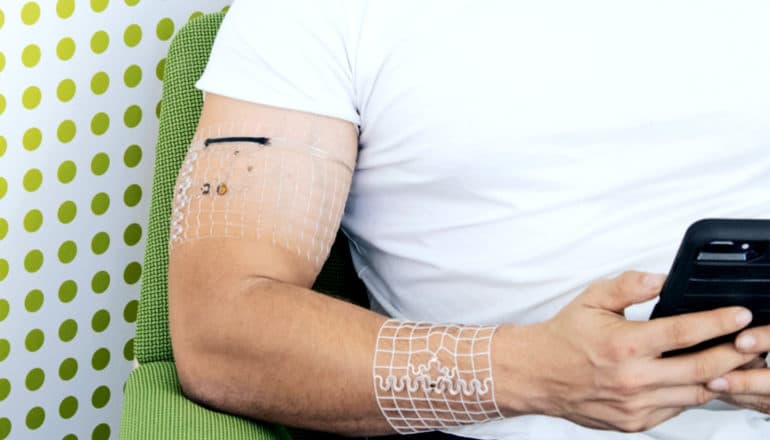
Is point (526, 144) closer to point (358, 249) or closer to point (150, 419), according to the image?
point (358, 249)

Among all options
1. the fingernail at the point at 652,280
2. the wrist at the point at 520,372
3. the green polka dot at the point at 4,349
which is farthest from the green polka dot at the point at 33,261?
the fingernail at the point at 652,280

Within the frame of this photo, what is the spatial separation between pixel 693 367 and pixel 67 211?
862 mm

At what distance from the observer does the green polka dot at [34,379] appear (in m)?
1.39

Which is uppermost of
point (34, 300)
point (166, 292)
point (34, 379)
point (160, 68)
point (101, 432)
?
point (160, 68)

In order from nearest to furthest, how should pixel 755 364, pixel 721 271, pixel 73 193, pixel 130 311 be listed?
pixel 721 271 → pixel 755 364 → pixel 73 193 → pixel 130 311

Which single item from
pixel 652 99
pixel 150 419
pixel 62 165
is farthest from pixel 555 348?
pixel 62 165

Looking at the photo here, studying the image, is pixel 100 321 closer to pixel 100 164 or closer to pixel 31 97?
pixel 100 164

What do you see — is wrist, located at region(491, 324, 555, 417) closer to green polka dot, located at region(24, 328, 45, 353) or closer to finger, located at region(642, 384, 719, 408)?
finger, located at region(642, 384, 719, 408)

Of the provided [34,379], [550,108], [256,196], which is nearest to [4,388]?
[34,379]

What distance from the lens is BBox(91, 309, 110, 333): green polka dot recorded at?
144 centimetres

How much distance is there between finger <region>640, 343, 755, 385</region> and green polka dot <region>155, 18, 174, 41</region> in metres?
0.83

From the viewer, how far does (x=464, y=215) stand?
1.08 meters

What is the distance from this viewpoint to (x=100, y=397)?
4.86 feet

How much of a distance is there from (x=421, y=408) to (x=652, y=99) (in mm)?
395
